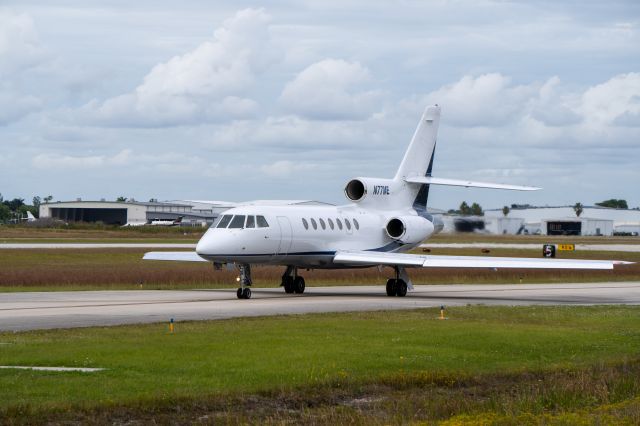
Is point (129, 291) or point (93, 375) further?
point (129, 291)

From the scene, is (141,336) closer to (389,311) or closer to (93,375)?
(93,375)

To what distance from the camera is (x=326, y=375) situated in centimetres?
1703

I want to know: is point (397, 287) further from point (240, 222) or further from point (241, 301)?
point (241, 301)

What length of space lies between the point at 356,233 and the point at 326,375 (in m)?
23.8

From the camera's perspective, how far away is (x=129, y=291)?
39.0m

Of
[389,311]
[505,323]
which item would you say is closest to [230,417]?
[505,323]

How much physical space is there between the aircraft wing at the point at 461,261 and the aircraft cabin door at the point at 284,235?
106 inches

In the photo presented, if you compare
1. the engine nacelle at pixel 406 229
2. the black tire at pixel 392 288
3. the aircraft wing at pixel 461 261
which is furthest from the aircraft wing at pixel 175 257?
the engine nacelle at pixel 406 229

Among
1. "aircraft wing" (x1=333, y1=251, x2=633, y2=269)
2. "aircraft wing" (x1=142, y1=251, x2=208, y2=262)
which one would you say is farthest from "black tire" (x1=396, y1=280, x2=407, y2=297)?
"aircraft wing" (x1=142, y1=251, x2=208, y2=262)

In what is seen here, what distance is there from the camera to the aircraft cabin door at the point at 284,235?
3666 cm

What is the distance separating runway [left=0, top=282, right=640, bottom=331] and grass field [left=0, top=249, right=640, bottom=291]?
428cm

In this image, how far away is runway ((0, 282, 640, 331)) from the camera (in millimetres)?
26312

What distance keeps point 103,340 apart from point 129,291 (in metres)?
18.8

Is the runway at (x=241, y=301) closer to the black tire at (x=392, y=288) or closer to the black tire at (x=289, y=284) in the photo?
the black tire at (x=289, y=284)
